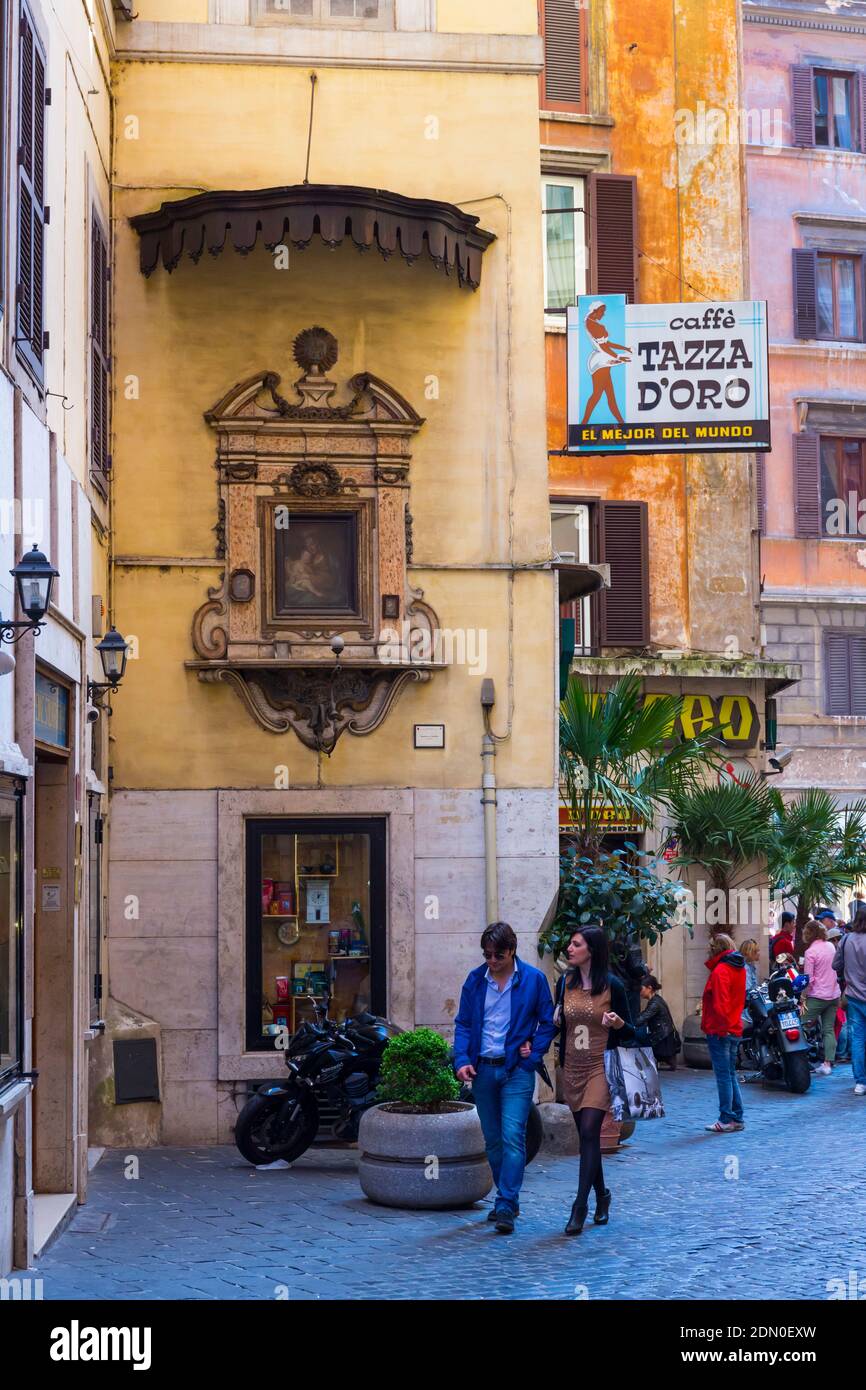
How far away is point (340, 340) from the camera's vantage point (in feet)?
52.9

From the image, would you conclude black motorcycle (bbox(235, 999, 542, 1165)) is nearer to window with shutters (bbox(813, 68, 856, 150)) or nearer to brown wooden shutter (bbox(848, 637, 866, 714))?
brown wooden shutter (bbox(848, 637, 866, 714))

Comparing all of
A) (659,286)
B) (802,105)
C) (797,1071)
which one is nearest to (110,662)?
(797,1071)

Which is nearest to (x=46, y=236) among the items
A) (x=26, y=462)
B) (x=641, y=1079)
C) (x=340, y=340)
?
(x=26, y=462)

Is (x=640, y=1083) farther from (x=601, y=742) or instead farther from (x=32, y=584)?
(x=32, y=584)

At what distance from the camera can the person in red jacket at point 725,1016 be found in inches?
624

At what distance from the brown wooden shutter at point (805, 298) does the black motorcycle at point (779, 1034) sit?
14781mm

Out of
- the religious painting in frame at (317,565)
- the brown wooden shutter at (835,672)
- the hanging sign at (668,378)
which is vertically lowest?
the religious painting in frame at (317,565)

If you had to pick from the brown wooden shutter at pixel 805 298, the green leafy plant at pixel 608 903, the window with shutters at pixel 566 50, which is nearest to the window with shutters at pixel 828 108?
the brown wooden shutter at pixel 805 298

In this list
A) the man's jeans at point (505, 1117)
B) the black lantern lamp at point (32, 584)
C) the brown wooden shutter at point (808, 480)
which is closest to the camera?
the black lantern lamp at point (32, 584)

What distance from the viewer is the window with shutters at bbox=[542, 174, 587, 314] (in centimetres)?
2502

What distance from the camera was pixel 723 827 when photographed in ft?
71.7

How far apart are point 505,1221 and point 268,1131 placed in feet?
10.7

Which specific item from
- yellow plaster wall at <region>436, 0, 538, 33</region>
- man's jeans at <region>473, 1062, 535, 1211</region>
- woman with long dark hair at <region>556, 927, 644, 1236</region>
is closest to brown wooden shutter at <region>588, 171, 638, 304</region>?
yellow plaster wall at <region>436, 0, 538, 33</region>

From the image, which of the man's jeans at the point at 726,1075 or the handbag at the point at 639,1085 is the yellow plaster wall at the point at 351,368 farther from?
the man's jeans at the point at 726,1075
